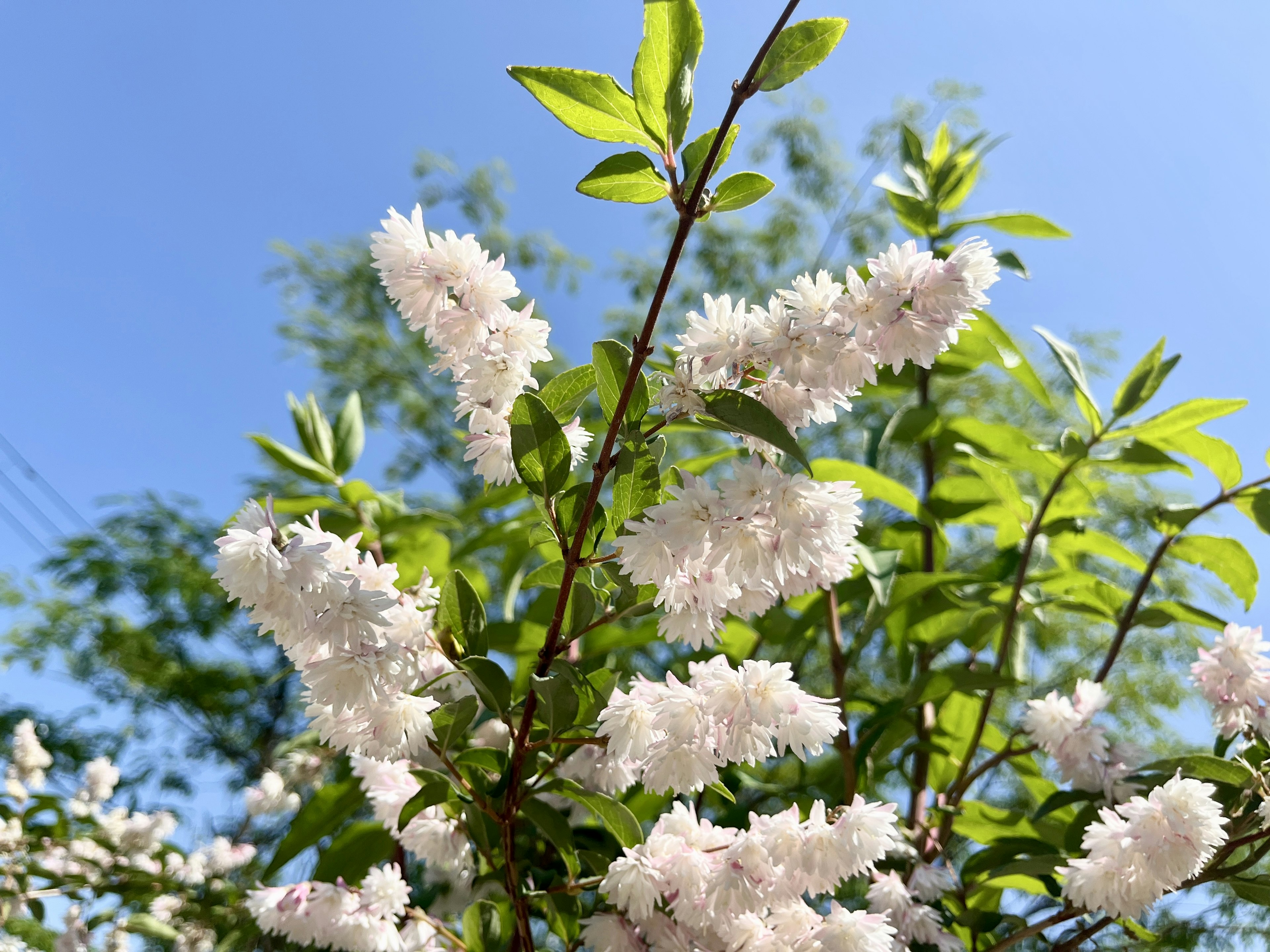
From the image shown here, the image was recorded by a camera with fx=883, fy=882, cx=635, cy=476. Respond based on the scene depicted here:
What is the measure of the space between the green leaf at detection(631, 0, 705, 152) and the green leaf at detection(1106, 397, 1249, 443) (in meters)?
0.84

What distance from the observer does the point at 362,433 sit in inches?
55.5

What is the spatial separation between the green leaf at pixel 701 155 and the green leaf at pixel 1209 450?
84cm

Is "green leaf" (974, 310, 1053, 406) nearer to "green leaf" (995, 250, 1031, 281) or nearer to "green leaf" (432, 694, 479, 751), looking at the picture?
"green leaf" (995, 250, 1031, 281)

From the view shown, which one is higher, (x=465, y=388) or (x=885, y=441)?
(x=885, y=441)

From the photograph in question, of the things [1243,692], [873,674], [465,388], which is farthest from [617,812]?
[873,674]

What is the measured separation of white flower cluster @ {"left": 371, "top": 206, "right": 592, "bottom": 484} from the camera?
65cm

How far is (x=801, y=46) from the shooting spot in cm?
55

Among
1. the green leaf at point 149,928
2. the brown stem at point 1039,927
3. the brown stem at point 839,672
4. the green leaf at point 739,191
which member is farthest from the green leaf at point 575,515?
the green leaf at point 149,928

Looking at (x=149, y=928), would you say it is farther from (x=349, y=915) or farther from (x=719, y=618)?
(x=719, y=618)

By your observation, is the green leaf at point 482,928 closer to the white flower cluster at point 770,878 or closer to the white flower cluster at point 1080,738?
the white flower cluster at point 770,878

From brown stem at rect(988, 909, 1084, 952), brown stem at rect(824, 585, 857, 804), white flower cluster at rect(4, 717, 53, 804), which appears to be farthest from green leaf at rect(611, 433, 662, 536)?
white flower cluster at rect(4, 717, 53, 804)

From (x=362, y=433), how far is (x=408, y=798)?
68 cm

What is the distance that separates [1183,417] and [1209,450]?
7cm

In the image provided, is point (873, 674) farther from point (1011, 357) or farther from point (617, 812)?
point (617, 812)
